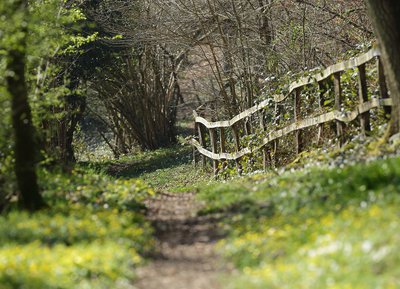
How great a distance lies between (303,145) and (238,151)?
3.09m

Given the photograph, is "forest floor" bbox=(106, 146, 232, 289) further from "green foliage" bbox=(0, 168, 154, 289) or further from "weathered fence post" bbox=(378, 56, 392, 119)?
"weathered fence post" bbox=(378, 56, 392, 119)

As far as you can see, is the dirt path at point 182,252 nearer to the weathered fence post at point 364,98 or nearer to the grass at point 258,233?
the grass at point 258,233

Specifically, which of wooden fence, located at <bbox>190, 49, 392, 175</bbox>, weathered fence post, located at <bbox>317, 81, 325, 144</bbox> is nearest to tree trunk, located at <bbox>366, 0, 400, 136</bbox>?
wooden fence, located at <bbox>190, 49, 392, 175</bbox>

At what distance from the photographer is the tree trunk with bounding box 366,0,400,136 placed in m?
10.8

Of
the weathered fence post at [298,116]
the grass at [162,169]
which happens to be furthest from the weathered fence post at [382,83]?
the grass at [162,169]

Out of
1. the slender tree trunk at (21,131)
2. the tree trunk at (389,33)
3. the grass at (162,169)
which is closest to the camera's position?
the slender tree trunk at (21,131)

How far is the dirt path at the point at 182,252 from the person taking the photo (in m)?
7.19

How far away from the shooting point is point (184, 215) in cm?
1077

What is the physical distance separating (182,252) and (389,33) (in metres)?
4.55

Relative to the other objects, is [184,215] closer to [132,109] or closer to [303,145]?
[303,145]

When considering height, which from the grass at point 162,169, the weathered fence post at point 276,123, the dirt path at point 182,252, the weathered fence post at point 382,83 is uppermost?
the weathered fence post at point 382,83

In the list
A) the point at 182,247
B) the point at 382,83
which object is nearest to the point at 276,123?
the point at 382,83

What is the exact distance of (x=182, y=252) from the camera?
8.48 metres

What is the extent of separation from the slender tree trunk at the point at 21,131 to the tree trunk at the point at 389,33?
4.71 metres
